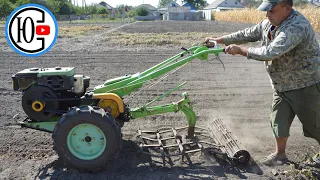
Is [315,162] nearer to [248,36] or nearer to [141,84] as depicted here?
[248,36]

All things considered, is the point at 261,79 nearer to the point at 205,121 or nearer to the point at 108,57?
the point at 205,121

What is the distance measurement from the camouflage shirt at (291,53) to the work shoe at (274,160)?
2.78ft

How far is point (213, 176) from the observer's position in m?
3.88

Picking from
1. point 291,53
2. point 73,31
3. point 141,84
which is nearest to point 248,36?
point 291,53

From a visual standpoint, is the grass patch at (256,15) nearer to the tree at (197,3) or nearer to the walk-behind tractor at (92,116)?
the walk-behind tractor at (92,116)

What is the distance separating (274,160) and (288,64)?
4.05 feet

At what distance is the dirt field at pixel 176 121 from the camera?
395 centimetres

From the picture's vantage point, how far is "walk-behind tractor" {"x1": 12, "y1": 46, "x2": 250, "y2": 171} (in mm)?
3750

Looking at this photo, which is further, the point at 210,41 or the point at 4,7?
the point at 4,7

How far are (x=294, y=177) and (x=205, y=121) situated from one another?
6.80 ft

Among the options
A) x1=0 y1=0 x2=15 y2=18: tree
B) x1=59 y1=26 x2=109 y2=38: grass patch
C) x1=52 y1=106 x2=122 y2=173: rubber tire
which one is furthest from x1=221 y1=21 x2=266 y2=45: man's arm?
x1=0 y1=0 x2=15 y2=18: tree

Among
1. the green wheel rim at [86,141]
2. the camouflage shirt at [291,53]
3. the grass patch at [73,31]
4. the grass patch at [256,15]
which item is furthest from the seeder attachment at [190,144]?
the grass patch at [256,15]

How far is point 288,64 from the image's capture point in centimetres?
382

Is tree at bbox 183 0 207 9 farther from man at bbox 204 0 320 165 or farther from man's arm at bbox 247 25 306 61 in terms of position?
man's arm at bbox 247 25 306 61
